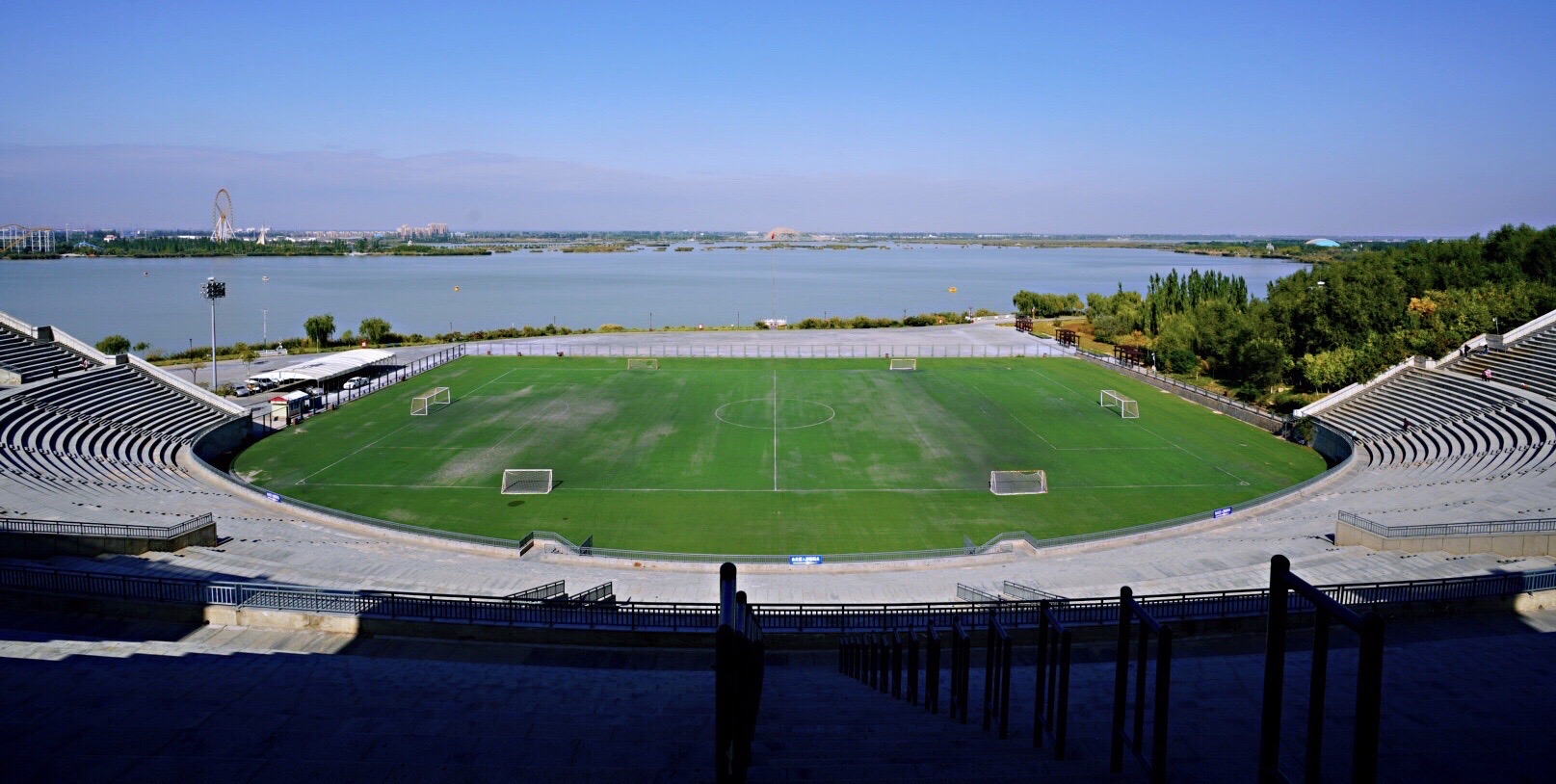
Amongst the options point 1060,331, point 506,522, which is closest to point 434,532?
point 506,522

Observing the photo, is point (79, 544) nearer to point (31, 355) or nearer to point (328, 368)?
point (31, 355)

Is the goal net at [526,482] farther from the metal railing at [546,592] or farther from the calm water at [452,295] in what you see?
the calm water at [452,295]

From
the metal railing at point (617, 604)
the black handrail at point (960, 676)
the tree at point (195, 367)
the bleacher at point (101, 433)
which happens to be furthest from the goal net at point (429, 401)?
the black handrail at point (960, 676)

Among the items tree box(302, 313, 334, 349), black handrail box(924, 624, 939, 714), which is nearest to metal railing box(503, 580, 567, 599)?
black handrail box(924, 624, 939, 714)

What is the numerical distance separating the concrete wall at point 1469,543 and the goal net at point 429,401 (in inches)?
1379

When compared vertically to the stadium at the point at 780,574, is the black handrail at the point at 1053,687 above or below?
above

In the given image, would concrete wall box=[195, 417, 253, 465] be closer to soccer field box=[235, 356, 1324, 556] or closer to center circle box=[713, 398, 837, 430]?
soccer field box=[235, 356, 1324, 556]

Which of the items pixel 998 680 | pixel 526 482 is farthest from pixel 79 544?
pixel 998 680

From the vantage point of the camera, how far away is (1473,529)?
63.9ft

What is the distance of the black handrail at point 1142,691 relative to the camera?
5.54 meters

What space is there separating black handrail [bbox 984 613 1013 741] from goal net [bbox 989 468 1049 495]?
19472 millimetres

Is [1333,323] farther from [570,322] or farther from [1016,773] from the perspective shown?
[570,322]

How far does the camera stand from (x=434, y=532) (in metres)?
24.1

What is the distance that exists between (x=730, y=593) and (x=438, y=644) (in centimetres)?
1154
